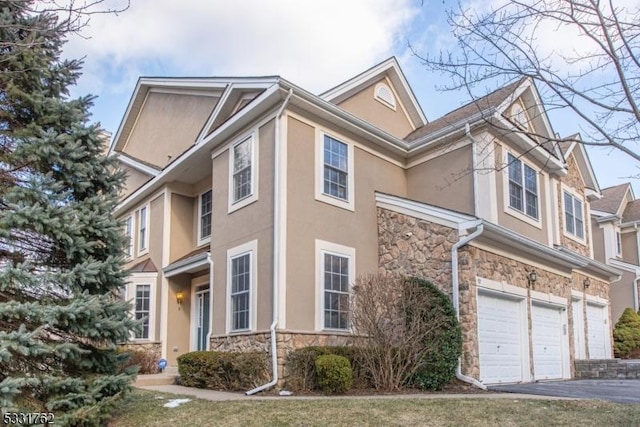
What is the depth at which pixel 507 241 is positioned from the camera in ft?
38.9

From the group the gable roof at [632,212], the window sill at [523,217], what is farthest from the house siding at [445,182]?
the gable roof at [632,212]

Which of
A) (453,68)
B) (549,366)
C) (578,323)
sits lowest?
(549,366)

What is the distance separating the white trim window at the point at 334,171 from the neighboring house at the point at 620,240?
15.0m

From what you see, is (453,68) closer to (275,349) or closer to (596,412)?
(596,412)

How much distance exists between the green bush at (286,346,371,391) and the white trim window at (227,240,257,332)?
1310 mm

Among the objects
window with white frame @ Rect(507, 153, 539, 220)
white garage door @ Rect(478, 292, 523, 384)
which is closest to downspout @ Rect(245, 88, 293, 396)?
white garage door @ Rect(478, 292, 523, 384)

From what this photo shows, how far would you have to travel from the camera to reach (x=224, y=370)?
10.7 meters

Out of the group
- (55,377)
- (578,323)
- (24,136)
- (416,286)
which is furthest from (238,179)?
(578,323)

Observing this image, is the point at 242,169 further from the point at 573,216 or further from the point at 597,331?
the point at 597,331

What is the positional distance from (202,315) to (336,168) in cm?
624

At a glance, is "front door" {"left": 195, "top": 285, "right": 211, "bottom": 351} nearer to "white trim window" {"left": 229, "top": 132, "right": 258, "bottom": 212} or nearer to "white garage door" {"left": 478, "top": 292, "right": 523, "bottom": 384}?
"white trim window" {"left": 229, "top": 132, "right": 258, "bottom": 212}

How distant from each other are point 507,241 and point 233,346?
6.39m

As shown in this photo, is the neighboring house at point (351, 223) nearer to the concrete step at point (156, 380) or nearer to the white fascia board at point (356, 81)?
the white fascia board at point (356, 81)

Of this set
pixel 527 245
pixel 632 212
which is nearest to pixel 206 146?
pixel 527 245
